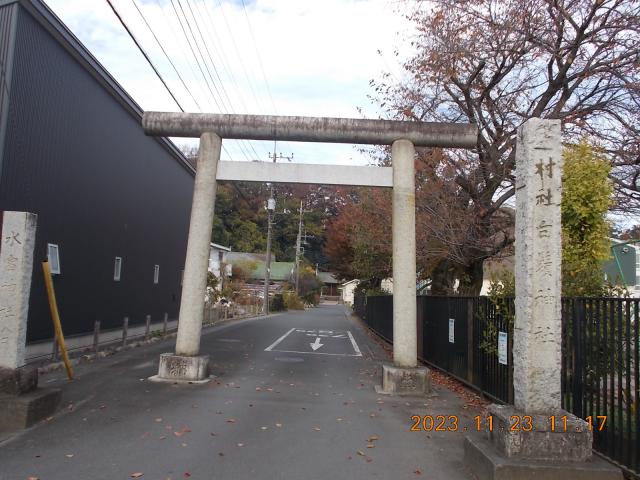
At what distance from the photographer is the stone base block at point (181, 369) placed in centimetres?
1026

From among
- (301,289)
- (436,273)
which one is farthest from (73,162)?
(301,289)

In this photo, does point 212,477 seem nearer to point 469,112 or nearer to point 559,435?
point 559,435

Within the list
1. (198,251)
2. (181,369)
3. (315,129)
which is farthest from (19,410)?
(315,129)

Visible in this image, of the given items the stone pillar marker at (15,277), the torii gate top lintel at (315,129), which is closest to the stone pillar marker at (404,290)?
the torii gate top lintel at (315,129)

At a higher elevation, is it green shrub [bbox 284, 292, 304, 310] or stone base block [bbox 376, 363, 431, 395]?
green shrub [bbox 284, 292, 304, 310]

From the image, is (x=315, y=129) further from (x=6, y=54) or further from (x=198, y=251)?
(x=6, y=54)

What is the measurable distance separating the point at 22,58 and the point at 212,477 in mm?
9081

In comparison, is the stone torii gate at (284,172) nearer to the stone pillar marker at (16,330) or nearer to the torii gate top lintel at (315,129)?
the torii gate top lintel at (315,129)

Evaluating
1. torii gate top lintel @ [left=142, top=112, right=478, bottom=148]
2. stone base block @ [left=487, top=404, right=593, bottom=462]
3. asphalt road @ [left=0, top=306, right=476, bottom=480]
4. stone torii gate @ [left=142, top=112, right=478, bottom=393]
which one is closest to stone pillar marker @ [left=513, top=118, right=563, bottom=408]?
stone base block @ [left=487, top=404, right=593, bottom=462]

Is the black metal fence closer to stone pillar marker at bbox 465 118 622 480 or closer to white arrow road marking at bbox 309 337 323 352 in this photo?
stone pillar marker at bbox 465 118 622 480

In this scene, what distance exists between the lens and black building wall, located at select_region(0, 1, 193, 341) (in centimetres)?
1037

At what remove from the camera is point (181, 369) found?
33.8 ft

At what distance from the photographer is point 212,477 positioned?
5277mm

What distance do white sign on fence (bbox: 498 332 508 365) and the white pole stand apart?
5.83 metres
